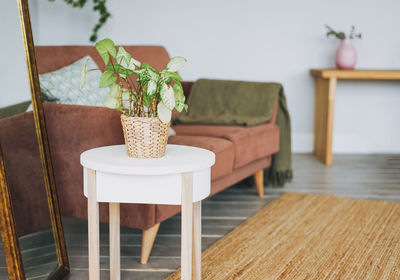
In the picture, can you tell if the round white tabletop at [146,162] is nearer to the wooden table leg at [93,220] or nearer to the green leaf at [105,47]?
the wooden table leg at [93,220]

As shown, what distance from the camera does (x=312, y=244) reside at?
7.19ft

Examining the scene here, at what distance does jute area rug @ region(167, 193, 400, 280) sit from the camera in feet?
6.23

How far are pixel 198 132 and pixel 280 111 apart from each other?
2.23 feet

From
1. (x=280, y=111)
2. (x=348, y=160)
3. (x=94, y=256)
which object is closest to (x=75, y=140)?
(x=94, y=256)

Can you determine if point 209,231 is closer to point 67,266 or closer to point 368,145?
point 67,266

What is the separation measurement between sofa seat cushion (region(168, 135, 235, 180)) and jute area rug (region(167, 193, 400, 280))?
28 centimetres

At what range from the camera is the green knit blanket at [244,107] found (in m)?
3.11

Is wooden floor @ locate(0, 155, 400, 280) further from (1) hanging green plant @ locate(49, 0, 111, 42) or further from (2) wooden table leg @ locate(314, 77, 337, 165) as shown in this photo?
(1) hanging green plant @ locate(49, 0, 111, 42)

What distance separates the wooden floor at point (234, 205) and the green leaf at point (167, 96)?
609 mm

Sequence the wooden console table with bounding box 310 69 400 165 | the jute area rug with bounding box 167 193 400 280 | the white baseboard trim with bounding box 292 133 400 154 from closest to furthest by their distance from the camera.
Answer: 1. the jute area rug with bounding box 167 193 400 280
2. the wooden console table with bounding box 310 69 400 165
3. the white baseboard trim with bounding box 292 133 400 154

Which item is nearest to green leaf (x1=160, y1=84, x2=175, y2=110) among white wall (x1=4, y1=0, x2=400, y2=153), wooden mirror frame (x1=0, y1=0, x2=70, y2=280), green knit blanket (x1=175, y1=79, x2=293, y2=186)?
wooden mirror frame (x1=0, y1=0, x2=70, y2=280)

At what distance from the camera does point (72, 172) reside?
1.98 m

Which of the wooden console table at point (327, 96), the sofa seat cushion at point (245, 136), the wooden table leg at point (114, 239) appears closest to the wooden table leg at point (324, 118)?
the wooden console table at point (327, 96)

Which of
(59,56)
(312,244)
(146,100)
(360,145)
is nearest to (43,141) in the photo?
(146,100)
